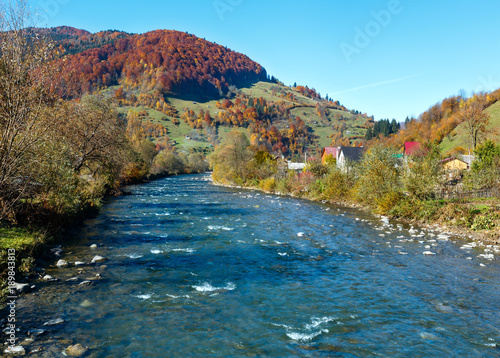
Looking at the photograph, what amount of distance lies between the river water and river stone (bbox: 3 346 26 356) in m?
0.54

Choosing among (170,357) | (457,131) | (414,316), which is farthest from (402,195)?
(457,131)

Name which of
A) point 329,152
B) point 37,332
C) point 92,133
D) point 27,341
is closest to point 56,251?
point 37,332

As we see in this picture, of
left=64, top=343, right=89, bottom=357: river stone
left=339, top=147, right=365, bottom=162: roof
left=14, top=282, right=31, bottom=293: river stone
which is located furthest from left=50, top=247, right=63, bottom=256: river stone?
left=339, top=147, right=365, bottom=162: roof

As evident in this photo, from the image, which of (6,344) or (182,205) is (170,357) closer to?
(6,344)

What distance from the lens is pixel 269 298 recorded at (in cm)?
1123

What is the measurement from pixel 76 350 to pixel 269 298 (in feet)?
19.5

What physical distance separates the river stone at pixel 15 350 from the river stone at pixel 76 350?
893 millimetres

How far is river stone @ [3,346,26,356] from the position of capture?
730cm

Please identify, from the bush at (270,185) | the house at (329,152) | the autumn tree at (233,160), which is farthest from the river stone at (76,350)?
the house at (329,152)

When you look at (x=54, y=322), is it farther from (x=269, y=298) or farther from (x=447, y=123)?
(x=447, y=123)

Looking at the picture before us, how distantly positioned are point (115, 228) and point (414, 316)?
18968 millimetres

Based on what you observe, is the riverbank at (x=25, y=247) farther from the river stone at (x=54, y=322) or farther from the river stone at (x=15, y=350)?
the river stone at (x=15, y=350)

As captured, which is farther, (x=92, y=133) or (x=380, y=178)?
(x=92, y=133)

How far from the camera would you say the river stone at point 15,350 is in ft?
23.9
